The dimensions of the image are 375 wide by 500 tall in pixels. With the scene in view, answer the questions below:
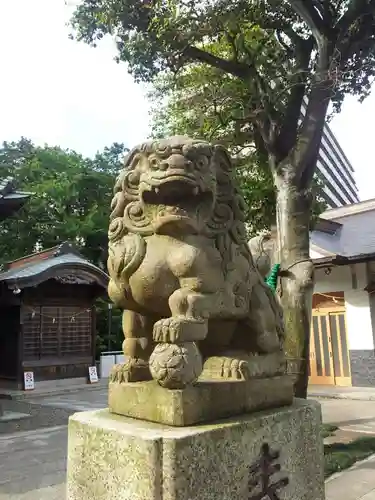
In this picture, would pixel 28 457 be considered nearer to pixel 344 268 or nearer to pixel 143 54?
pixel 143 54

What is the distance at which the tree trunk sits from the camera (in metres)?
5.06

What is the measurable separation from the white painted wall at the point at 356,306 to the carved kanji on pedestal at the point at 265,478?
10448 millimetres

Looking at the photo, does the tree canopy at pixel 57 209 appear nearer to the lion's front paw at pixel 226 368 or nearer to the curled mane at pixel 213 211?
the curled mane at pixel 213 211

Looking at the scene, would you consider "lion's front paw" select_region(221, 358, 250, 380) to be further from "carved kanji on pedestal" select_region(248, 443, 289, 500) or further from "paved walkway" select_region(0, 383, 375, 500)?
"paved walkway" select_region(0, 383, 375, 500)

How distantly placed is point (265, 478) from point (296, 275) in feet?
10.7

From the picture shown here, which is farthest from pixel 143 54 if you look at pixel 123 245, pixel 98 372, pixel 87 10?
pixel 98 372

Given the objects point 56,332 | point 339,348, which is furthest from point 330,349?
point 56,332

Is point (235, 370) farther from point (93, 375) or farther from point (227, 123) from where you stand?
point (93, 375)

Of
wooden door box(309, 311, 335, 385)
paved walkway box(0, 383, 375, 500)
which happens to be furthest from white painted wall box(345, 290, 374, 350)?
paved walkway box(0, 383, 375, 500)

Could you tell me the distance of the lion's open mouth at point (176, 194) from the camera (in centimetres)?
216

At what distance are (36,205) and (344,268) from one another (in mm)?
12007

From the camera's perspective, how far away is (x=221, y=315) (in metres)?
2.26

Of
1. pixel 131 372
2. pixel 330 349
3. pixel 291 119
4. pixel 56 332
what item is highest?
pixel 291 119

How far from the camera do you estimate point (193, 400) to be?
76.0 inches
